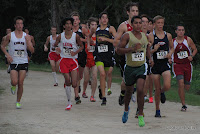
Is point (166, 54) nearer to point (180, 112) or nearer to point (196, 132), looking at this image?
point (180, 112)

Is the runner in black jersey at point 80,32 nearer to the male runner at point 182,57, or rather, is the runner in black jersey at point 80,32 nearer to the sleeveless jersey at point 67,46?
the sleeveless jersey at point 67,46

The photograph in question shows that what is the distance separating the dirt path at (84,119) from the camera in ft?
27.0

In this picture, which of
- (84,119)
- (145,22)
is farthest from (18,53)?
(145,22)

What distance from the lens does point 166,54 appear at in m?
10.4

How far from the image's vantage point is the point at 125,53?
8.80 metres

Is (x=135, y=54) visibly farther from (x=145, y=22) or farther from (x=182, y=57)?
(x=145, y=22)

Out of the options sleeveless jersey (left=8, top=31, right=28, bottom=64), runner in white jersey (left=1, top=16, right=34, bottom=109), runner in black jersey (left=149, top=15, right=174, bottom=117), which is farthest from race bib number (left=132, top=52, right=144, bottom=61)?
sleeveless jersey (left=8, top=31, right=28, bottom=64)

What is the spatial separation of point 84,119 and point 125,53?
166cm

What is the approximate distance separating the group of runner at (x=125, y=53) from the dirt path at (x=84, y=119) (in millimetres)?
296

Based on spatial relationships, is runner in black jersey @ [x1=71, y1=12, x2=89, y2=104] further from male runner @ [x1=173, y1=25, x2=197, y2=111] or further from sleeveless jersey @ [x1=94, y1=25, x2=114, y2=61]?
male runner @ [x1=173, y1=25, x2=197, y2=111]

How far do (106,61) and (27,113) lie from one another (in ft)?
8.97

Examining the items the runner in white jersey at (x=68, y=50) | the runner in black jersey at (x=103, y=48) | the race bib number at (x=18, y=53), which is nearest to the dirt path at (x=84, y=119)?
the runner in white jersey at (x=68, y=50)

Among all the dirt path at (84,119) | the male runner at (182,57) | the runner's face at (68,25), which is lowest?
the dirt path at (84,119)

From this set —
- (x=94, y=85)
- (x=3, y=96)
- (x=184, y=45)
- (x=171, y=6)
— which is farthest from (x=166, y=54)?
(x=171, y=6)
